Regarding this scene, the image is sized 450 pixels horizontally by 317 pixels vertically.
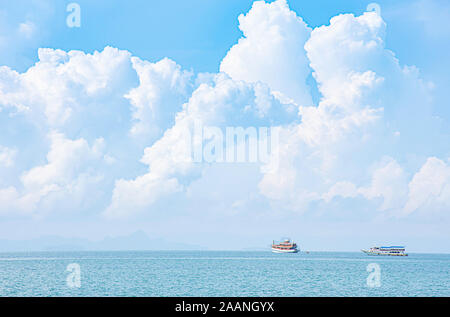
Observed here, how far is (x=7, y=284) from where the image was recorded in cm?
6506

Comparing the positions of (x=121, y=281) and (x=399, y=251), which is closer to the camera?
(x=121, y=281)
